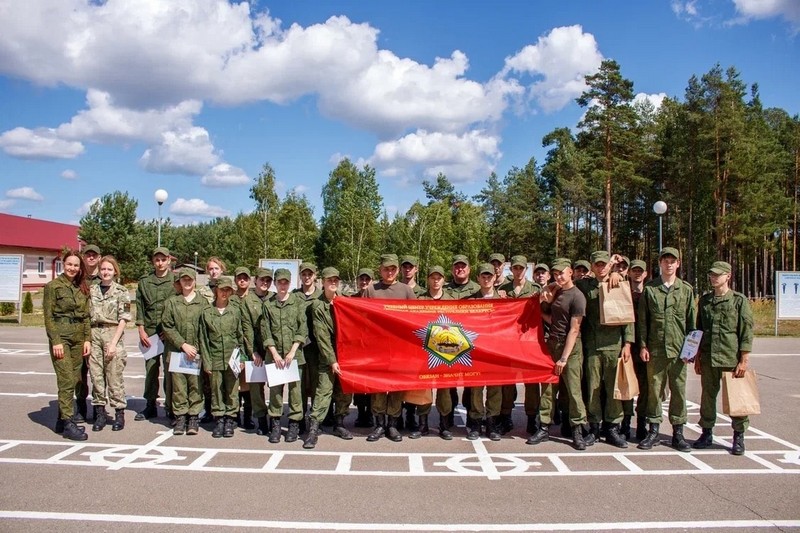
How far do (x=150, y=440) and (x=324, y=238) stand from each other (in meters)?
42.0

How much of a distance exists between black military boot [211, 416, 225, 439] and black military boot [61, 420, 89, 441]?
142 cm

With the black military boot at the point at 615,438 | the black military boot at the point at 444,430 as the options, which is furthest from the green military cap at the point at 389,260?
the black military boot at the point at 615,438

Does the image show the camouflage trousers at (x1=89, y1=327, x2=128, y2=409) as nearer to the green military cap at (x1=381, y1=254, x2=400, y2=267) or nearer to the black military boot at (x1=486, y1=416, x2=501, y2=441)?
the green military cap at (x1=381, y1=254, x2=400, y2=267)

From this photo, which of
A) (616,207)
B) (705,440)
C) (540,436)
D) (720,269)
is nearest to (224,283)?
(540,436)

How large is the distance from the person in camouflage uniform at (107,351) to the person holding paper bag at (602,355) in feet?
18.5

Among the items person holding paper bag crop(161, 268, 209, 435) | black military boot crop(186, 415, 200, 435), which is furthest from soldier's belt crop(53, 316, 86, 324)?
black military boot crop(186, 415, 200, 435)

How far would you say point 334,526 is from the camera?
436 cm

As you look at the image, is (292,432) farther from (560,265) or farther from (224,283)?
(560,265)

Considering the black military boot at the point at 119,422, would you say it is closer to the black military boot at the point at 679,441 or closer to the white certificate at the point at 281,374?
the white certificate at the point at 281,374

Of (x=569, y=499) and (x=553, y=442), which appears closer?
(x=569, y=499)

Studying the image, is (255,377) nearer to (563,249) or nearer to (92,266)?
(92,266)

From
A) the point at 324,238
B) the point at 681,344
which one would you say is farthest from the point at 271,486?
the point at 324,238

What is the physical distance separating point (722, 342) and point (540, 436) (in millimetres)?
2254

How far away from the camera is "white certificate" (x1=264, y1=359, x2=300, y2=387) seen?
21.5ft
